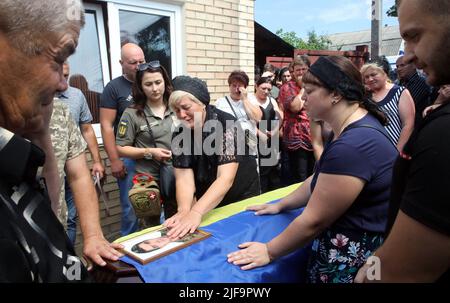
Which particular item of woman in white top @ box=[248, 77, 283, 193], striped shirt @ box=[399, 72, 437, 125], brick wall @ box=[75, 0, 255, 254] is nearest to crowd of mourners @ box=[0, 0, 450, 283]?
striped shirt @ box=[399, 72, 437, 125]

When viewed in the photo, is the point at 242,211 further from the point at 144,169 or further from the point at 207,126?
the point at 144,169

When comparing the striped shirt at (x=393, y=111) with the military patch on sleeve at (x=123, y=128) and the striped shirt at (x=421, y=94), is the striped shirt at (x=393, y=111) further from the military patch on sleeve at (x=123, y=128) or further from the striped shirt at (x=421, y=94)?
the military patch on sleeve at (x=123, y=128)

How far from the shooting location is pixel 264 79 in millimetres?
4785

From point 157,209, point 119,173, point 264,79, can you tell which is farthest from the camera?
point 264,79

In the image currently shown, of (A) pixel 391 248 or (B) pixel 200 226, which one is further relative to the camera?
(B) pixel 200 226

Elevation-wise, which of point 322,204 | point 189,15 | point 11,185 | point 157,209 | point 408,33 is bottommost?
point 157,209

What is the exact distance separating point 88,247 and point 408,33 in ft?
5.34

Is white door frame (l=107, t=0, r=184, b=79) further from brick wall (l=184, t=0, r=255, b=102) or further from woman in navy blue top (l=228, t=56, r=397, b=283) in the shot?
woman in navy blue top (l=228, t=56, r=397, b=283)

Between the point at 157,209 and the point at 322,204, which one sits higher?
the point at 322,204

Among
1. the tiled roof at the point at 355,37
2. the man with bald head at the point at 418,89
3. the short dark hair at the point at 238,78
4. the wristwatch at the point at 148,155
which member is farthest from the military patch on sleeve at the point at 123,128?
the tiled roof at the point at 355,37

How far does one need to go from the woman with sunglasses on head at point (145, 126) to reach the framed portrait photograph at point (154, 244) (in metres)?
1.39

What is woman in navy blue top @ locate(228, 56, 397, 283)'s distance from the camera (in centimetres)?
152

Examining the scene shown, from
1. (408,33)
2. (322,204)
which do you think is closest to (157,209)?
(322,204)

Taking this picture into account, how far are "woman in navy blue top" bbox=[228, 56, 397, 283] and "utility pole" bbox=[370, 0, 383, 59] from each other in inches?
324
